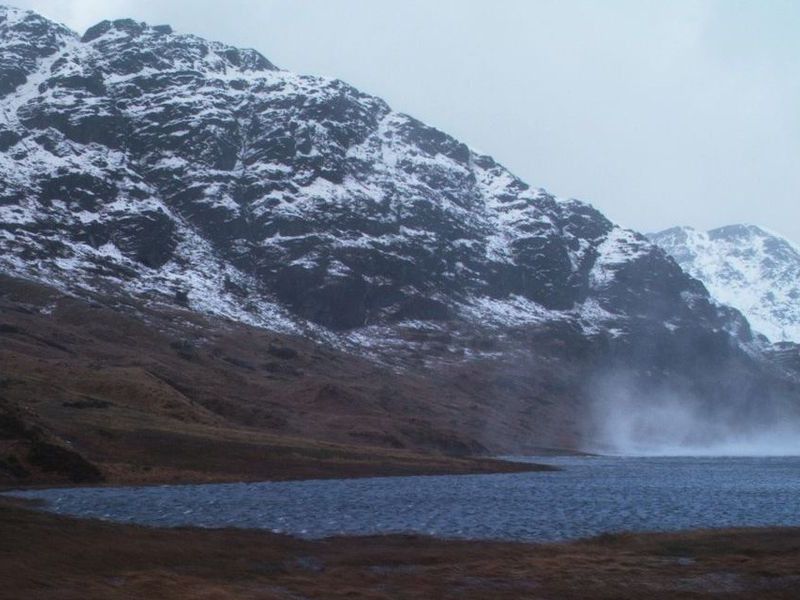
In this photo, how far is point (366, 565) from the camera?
145 feet

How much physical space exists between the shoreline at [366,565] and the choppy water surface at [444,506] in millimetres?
4541

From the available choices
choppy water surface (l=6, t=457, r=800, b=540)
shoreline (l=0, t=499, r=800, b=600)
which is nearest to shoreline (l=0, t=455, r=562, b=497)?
choppy water surface (l=6, t=457, r=800, b=540)

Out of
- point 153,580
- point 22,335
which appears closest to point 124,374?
point 22,335

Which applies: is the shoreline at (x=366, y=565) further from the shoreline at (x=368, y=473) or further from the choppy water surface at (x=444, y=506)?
the shoreline at (x=368, y=473)

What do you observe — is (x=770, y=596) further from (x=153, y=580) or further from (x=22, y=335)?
(x=22, y=335)

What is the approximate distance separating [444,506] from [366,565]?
1158 inches

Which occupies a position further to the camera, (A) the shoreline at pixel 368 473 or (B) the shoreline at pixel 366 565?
(A) the shoreline at pixel 368 473

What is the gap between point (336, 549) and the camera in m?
49.4

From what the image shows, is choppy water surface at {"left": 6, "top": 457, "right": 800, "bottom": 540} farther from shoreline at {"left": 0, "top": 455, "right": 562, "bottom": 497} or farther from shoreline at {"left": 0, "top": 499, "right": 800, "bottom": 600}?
shoreline at {"left": 0, "top": 499, "right": 800, "bottom": 600}

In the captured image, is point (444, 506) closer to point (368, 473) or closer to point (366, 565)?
point (366, 565)

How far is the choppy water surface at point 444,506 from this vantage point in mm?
58938

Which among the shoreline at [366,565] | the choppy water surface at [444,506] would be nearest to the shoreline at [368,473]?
the choppy water surface at [444,506]

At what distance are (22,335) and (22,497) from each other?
121 m

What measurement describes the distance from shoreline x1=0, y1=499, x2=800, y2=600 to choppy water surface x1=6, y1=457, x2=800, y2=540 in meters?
4.54
